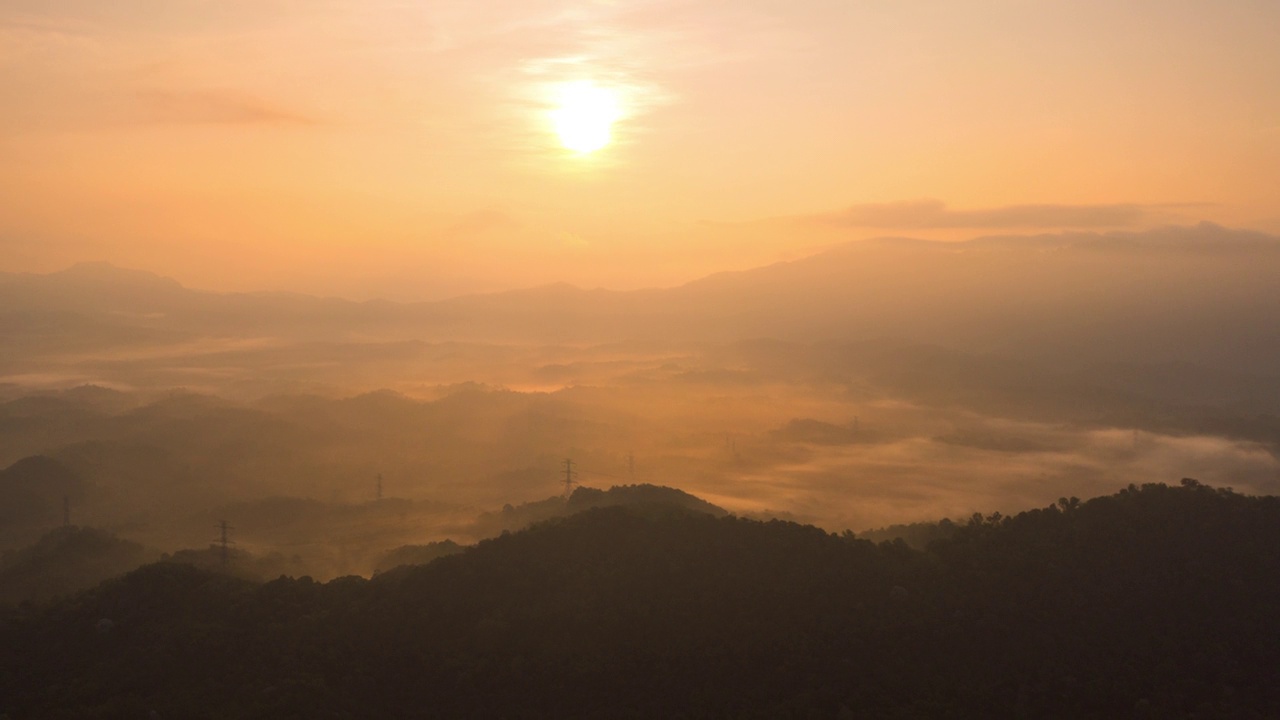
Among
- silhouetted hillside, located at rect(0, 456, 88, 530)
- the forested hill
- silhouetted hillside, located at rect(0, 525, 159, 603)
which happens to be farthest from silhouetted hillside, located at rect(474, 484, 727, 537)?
silhouetted hillside, located at rect(0, 456, 88, 530)

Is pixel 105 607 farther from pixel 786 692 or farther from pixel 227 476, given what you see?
pixel 227 476

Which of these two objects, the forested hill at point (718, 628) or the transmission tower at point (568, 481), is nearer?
the forested hill at point (718, 628)

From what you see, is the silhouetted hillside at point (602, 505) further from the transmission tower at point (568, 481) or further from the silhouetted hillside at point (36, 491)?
the silhouetted hillside at point (36, 491)

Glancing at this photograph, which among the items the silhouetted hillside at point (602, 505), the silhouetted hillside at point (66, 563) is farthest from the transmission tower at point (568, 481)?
the silhouetted hillside at point (66, 563)

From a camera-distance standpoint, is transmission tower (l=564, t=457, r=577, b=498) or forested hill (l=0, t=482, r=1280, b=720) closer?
forested hill (l=0, t=482, r=1280, b=720)

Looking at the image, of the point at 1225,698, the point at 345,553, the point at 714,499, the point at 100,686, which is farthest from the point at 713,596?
the point at 714,499

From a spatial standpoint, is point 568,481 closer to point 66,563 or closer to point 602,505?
point 602,505

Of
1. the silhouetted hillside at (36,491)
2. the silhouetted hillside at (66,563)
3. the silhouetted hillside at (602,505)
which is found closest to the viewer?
the silhouetted hillside at (602,505)

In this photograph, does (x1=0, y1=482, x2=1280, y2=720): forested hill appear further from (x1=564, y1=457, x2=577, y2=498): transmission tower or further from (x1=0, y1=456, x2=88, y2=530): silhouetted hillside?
(x1=0, y1=456, x2=88, y2=530): silhouetted hillside
